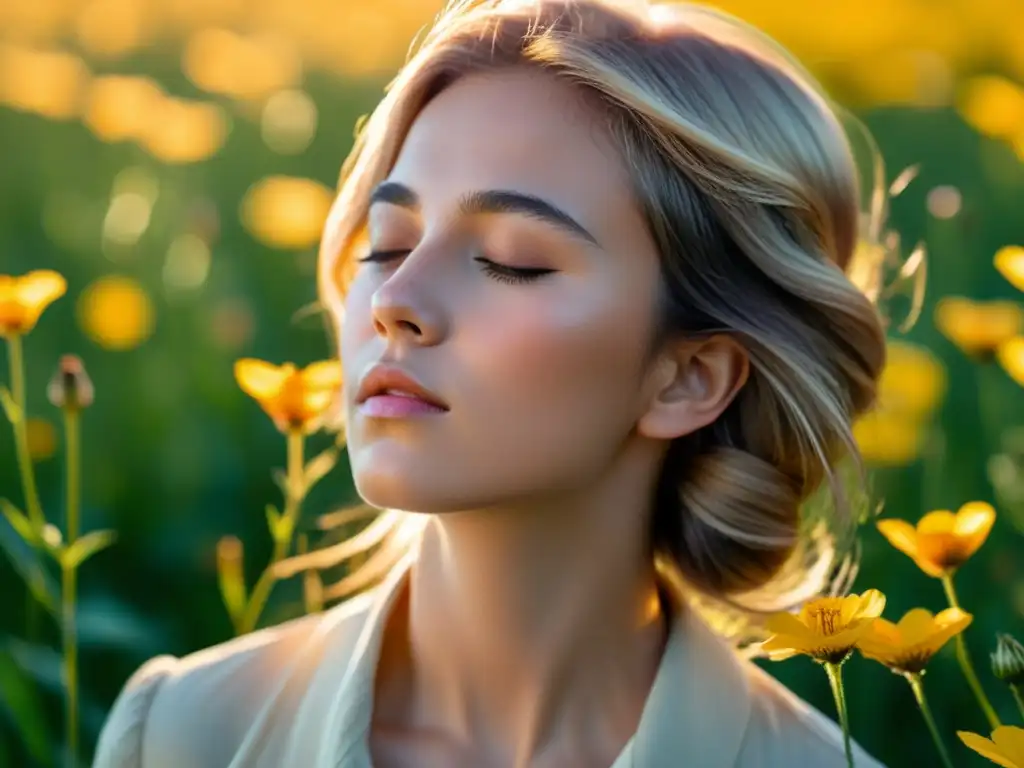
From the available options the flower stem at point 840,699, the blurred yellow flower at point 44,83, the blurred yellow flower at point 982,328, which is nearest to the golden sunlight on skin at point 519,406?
the flower stem at point 840,699

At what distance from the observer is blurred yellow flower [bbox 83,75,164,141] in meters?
2.81

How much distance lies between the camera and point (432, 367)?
1361mm

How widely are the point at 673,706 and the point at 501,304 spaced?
1.41 ft

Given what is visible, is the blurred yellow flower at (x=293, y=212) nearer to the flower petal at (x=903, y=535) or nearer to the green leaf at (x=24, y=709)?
the green leaf at (x=24, y=709)

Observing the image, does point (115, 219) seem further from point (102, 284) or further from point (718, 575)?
point (718, 575)

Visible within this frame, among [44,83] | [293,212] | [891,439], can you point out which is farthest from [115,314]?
[891,439]

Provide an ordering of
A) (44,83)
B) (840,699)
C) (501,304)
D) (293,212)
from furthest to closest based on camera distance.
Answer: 1. (44,83)
2. (293,212)
3. (501,304)
4. (840,699)

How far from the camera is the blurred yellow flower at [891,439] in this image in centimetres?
232

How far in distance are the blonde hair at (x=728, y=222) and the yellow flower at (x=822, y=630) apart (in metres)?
0.35

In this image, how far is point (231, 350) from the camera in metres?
2.62

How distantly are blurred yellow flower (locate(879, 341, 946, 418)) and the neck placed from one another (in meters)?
0.88

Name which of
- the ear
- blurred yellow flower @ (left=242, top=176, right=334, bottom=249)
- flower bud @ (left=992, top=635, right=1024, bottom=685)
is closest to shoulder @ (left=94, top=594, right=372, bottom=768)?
the ear

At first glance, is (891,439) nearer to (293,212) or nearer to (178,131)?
(293,212)

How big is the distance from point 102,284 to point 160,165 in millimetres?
634
